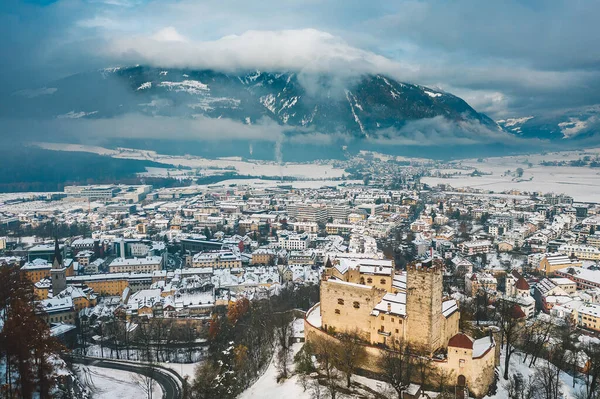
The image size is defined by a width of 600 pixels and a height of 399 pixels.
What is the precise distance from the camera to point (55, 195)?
90.9 m

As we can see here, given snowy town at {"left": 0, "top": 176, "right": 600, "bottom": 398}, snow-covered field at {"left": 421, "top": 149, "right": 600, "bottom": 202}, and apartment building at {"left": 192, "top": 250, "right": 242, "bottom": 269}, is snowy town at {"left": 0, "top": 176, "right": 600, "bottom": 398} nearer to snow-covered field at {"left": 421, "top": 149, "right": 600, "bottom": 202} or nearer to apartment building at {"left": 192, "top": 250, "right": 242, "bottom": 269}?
apartment building at {"left": 192, "top": 250, "right": 242, "bottom": 269}

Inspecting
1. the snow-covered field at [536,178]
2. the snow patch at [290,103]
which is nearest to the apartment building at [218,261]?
the snow-covered field at [536,178]

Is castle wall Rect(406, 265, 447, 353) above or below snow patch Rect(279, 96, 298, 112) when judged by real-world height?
below

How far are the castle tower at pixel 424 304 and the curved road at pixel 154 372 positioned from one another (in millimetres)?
11626

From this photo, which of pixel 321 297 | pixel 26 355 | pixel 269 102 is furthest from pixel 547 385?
pixel 269 102

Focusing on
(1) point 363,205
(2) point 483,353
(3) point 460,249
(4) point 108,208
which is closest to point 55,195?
(4) point 108,208

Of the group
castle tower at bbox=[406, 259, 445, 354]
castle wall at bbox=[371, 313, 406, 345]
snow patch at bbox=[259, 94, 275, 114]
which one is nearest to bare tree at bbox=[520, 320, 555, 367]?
castle tower at bbox=[406, 259, 445, 354]

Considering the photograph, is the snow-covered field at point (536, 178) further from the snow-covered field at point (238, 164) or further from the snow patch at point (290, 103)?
the snow patch at point (290, 103)

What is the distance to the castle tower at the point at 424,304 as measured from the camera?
731 inches

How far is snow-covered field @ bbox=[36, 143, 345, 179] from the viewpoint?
13938cm

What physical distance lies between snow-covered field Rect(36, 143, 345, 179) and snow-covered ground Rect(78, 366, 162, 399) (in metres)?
110

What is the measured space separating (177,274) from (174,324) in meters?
10.3

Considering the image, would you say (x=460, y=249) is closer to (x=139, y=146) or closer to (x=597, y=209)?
(x=597, y=209)

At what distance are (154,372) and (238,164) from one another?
134 m
